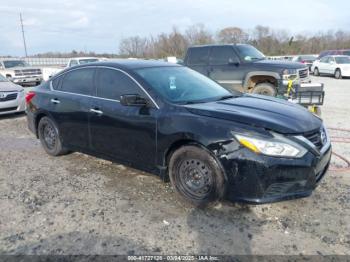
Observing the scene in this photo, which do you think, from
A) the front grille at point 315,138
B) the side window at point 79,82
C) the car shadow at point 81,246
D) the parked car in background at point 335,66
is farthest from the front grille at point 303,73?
the parked car in background at point 335,66

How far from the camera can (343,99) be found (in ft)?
38.0

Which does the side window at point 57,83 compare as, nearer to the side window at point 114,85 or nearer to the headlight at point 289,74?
the side window at point 114,85

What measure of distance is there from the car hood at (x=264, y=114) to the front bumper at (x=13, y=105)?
Answer: 274 inches

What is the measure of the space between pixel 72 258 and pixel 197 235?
118 centimetres

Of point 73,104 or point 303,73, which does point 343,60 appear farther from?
point 73,104

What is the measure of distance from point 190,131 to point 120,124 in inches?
44.5

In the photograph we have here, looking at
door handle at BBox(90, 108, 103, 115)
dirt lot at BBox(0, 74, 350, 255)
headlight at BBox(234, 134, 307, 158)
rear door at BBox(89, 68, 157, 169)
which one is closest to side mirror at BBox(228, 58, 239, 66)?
dirt lot at BBox(0, 74, 350, 255)

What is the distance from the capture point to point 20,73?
17.7 m

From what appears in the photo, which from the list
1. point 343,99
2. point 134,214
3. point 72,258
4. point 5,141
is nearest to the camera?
point 72,258

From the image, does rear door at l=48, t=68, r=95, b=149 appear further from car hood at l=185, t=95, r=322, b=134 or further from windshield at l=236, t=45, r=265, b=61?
windshield at l=236, t=45, r=265, b=61

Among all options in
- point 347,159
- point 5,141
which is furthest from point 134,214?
point 5,141

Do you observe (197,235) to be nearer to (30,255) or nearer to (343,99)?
(30,255)

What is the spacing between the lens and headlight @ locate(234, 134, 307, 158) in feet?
10.1

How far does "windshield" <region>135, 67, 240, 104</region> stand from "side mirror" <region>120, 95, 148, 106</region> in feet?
0.71
